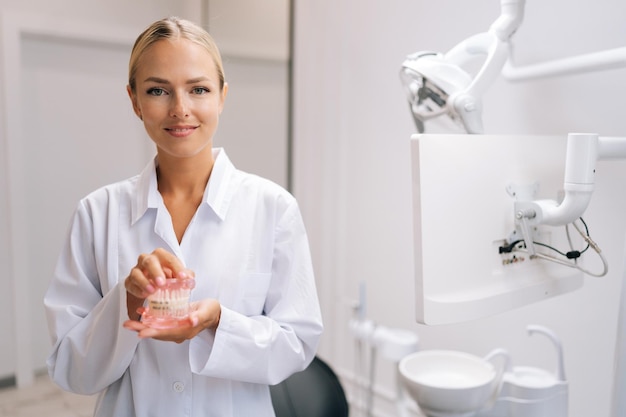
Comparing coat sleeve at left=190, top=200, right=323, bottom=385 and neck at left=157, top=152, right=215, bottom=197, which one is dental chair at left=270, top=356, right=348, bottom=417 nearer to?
coat sleeve at left=190, top=200, right=323, bottom=385

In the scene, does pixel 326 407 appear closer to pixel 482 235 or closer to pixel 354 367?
pixel 482 235

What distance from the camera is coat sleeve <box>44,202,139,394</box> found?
0.84 metres

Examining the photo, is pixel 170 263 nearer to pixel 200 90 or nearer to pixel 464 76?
pixel 200 90

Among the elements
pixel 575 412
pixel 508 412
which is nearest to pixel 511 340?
pixel 575 412

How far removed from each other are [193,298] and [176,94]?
1.03 ft

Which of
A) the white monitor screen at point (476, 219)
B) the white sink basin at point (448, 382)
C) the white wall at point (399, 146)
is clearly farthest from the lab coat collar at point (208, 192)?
the white sink basin at point (448, 382)

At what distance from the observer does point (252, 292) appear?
913 mm

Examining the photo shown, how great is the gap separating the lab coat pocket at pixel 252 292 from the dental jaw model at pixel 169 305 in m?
0.15

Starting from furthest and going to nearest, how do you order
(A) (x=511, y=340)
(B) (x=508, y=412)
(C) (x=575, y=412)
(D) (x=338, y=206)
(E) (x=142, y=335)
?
(D) (x=338, y=206) → (A) (x=511, y=340) → (C) (x=575, y=412) → (B) (x=508, y=412) → (E) (x=142, y=335)

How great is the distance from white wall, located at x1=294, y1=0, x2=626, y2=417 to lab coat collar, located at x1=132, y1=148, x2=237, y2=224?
17.9 inches

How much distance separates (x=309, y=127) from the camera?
8.34 feet

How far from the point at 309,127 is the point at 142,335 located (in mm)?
1909

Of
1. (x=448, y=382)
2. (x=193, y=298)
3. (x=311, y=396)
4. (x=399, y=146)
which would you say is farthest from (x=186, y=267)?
(x=399, y=146)

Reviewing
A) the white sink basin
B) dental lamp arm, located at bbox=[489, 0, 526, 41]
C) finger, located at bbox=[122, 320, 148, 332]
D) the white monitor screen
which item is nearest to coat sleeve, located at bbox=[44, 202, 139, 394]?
finger, located at bbox=[122, 320, 148, 332]
